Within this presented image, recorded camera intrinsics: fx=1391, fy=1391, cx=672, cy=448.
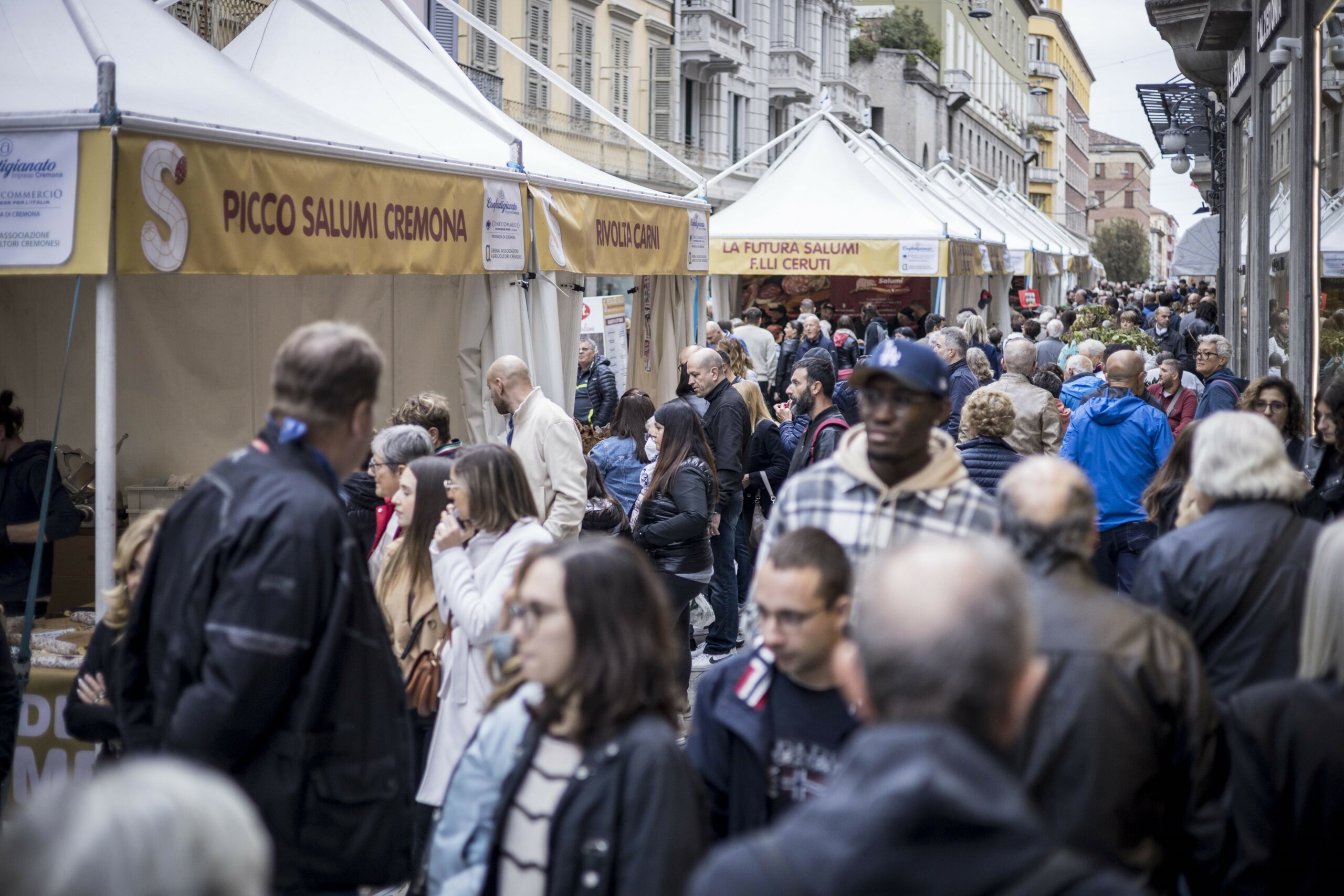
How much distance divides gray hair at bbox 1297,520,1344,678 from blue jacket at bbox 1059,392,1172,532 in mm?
4773

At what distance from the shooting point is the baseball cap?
3.53 meters

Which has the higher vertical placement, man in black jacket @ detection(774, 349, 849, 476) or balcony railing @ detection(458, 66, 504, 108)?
balcony railing @ detection(458, 66, 504, 108)

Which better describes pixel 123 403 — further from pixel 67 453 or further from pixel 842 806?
pixel 842 806

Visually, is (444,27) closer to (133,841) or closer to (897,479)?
(897,479)

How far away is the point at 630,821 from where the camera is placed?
2.43 meters

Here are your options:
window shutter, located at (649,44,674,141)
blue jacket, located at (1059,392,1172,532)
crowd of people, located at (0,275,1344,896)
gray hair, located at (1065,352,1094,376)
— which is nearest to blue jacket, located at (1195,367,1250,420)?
blue jacket, located at (1059,392,1172,532)

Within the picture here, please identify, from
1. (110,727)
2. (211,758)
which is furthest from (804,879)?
(110,727)

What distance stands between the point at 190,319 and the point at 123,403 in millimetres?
591

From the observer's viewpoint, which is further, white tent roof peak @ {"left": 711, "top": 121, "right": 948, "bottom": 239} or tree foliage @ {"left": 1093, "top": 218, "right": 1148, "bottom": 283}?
tree foliage @ {"left": 1093, "top": 218, "right": 1148, "bottom": 283}

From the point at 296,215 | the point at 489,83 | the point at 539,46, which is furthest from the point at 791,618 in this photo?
the point at 539,46

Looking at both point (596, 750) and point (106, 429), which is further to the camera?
point (106, 429)

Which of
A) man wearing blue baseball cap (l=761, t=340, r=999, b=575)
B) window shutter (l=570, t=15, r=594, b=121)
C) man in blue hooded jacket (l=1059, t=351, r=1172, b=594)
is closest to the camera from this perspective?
man wearing blue baseball cap (l=761, t=340, r=999, b=575)

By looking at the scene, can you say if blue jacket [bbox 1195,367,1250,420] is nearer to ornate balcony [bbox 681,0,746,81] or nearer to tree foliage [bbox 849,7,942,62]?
ornate balcony [bbox 681,0,746,81]

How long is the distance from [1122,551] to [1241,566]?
3903 mm
